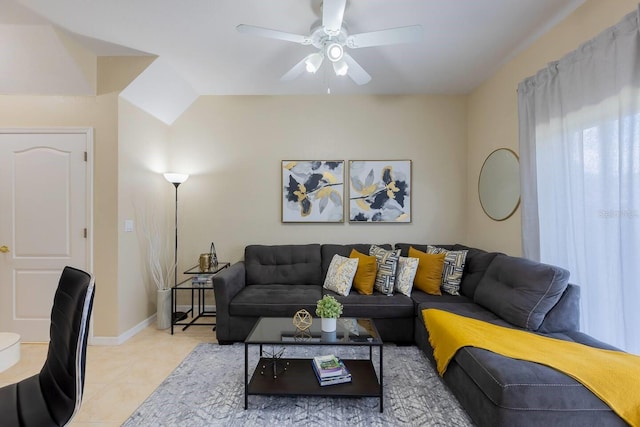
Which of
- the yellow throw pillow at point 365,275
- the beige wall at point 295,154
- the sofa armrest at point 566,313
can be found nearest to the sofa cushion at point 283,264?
the beige wall at point 295,154

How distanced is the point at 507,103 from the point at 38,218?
15.7 ft

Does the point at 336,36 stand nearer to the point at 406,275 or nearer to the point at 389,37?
the point at 389,37

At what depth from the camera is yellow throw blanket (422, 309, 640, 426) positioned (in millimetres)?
1401

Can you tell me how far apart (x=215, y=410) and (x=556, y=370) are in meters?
1.96

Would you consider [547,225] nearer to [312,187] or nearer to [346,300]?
[346,300]

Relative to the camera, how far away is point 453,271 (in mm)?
3021

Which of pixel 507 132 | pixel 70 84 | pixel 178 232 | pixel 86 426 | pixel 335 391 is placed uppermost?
pixel 70 84

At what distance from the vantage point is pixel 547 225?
2.36 metres

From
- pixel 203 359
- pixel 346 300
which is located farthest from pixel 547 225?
pixel 203 359

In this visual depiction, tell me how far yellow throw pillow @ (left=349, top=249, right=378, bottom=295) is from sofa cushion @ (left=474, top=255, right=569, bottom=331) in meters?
1.00

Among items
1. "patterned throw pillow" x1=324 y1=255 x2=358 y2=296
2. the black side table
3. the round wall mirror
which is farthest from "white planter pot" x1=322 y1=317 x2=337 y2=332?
the round wall mirror

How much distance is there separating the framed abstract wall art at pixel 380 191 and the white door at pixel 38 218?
9.33 ft

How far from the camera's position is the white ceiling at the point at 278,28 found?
2.18 metres

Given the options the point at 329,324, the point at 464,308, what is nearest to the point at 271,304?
the point at 329,324
